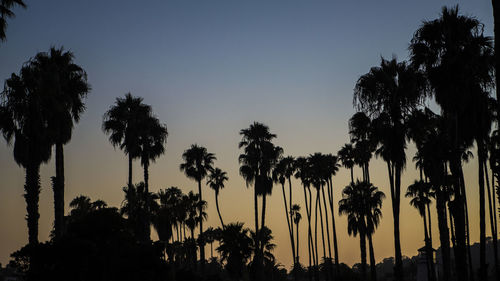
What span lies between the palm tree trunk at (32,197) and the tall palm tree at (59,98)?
140 cm

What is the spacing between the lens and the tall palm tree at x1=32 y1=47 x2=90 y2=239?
33.6 meters

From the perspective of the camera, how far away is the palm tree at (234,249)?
2391 inches

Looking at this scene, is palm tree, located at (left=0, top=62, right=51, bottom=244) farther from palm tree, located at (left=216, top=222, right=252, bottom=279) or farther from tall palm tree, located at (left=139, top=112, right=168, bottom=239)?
palm tree, located at (left=216, top=222, right=252, bottom=279)

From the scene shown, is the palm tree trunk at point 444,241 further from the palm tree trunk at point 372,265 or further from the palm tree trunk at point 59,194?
the palm tree trunk at point 59,194

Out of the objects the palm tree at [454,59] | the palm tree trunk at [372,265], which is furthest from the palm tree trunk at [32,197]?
the palm tree trunk at [372,265]

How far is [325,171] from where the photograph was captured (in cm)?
8225

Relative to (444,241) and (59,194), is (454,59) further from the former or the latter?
(59,194)

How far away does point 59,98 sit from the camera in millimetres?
35094

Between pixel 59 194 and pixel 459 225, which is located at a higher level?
pixel 59 194

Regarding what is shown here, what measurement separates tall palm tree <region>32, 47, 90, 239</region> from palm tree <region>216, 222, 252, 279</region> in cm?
2856

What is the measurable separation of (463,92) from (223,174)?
59.9 metres

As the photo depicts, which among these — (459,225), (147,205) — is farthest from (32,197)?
(459,225)

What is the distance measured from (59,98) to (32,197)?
6.86 meters

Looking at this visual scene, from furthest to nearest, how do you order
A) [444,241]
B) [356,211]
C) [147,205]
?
1. [356,211]
2. [147,205]
3. [444,241]
